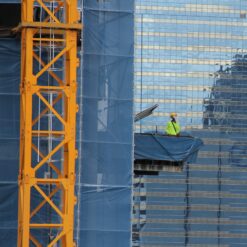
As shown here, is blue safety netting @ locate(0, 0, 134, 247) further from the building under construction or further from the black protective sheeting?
the black protective sheeting

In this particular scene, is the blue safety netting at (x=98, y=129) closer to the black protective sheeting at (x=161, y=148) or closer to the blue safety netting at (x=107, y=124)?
the blue safety netting at (x=107, y=124)

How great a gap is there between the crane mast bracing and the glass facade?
139530 mm

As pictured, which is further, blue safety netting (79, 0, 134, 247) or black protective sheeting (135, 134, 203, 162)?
black protective sheeting (135, 134, 203, 162)

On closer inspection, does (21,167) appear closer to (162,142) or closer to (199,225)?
(162,142)

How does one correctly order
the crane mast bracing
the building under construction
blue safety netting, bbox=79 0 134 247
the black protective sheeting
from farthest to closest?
the black protective sheeting, blue safety netting, bbox=79 0 134 247, the building under construction, the crane mast bracing

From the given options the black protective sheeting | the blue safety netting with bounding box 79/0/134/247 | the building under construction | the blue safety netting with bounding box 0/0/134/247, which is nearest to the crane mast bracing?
the building under construction

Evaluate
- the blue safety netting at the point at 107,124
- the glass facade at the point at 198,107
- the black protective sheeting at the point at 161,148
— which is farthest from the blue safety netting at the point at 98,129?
the glass facade at the point at 198,107

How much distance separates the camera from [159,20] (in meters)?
176

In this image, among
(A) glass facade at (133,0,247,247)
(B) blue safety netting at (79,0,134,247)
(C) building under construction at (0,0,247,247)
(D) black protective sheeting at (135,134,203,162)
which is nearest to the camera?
(C) building under construction at (0,0,247,247)

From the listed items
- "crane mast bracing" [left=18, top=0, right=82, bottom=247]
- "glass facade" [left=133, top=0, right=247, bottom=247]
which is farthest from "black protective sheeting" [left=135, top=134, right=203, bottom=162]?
"glass facade" [left=133, top=0, right=247, bottom=247]

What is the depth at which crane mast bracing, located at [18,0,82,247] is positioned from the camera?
27.8m

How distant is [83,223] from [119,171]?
1.75 metres

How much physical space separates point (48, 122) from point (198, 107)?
144072mm

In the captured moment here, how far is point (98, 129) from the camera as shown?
1180 inches
